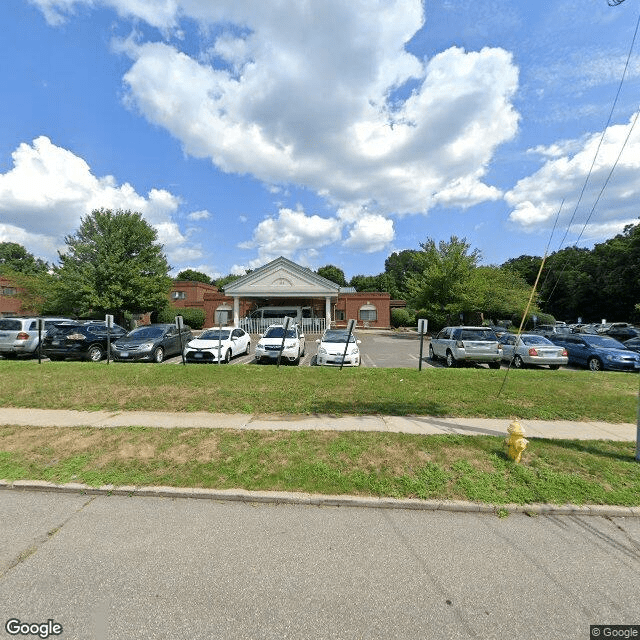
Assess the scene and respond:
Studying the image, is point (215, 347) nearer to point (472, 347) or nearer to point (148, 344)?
point (148, 344)

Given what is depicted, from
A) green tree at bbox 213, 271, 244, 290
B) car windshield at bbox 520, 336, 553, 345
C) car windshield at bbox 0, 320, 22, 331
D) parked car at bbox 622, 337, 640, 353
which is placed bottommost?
parked car at bbox 622, 337, 640, 353

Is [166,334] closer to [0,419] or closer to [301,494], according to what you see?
[0,419]

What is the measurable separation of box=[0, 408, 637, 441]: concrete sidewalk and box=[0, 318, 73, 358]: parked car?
756cm

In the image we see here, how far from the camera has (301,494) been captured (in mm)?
3791

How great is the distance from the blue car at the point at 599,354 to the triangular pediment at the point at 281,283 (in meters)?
17.7

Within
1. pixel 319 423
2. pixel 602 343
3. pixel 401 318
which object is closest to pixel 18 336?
pixel 319 423

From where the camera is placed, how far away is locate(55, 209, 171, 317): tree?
2577 centimetres

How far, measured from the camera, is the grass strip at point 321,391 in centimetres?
704

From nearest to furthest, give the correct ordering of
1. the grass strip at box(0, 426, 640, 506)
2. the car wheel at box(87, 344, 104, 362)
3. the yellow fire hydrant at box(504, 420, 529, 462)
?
1. the grass strip at box(0, 426, 640, 506)
2. the yellow fire hydrant at box(504, 420, 529, 462)
3. the car wheel at box(87, 344, 104, 362)

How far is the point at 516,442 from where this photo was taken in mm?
4457

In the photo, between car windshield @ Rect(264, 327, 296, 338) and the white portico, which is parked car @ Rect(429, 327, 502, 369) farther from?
the white portico

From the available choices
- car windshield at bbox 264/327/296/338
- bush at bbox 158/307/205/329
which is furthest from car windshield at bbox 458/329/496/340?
bush at bbox 158/307/205/329

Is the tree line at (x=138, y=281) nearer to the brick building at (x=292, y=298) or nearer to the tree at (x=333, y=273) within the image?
the brick building at (x=292, y=298)

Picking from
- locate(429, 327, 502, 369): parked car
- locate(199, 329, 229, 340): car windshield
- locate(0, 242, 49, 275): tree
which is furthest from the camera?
locate(0, 242, 49, 275): tree
